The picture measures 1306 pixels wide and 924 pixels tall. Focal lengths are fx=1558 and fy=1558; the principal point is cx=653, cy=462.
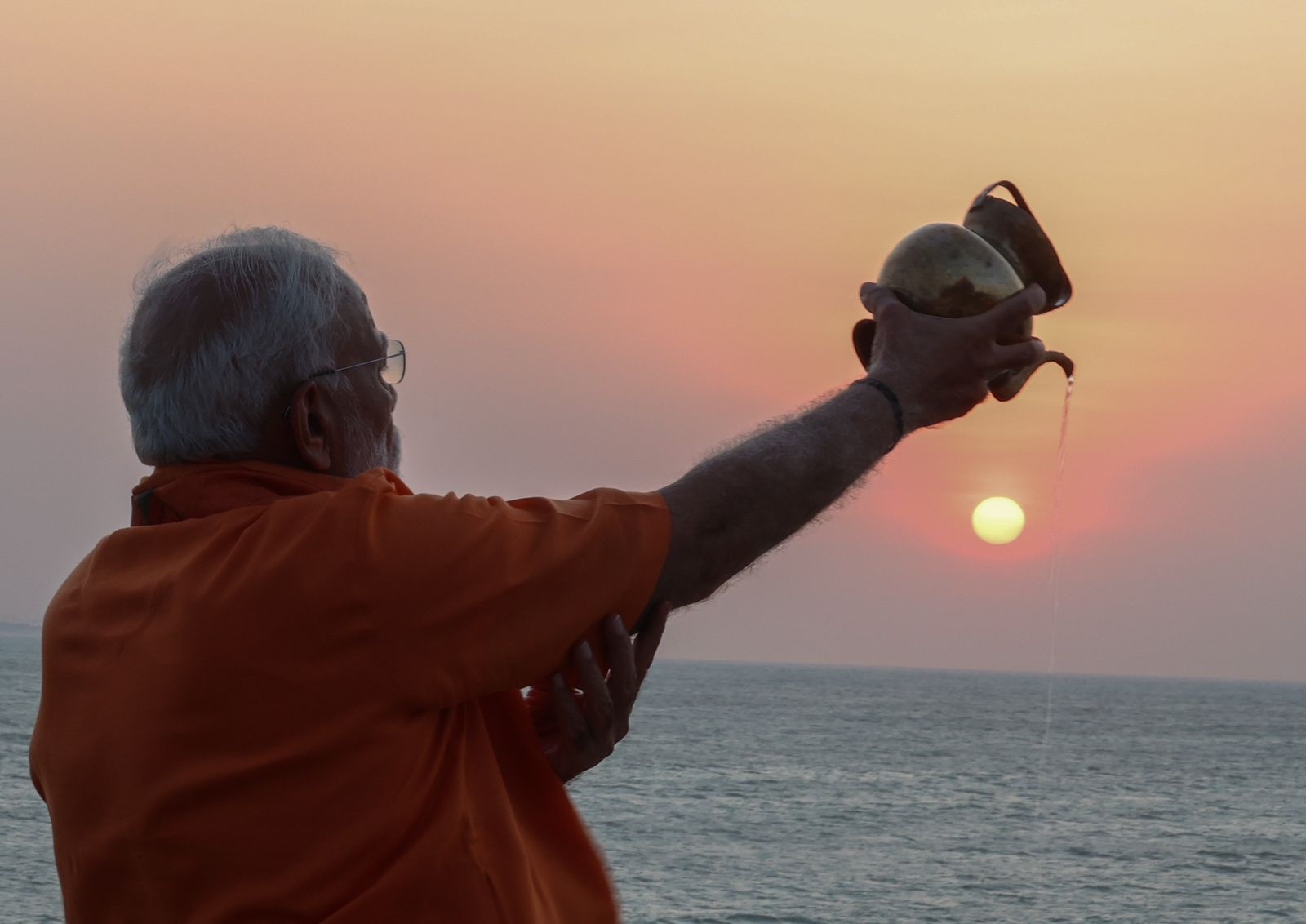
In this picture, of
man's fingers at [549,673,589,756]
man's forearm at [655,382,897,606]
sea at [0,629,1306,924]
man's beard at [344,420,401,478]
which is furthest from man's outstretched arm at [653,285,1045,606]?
sea at [0,629,1306,924]

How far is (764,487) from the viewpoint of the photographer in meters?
2.25

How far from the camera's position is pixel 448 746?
2209 mm

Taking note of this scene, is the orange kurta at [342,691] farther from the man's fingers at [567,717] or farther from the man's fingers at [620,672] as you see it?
the man's fingers at [567,717]

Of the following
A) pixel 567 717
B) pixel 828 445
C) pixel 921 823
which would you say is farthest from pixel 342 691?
pixel 921 823

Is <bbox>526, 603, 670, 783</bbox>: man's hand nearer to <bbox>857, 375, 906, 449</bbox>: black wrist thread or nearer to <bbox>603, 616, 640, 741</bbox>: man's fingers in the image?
<bbox>603, 616, 640, 741</bbox>: man's fingers

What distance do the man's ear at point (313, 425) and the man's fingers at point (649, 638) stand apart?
1.78ft

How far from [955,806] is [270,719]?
216 feet

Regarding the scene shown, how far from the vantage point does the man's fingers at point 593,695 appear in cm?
224

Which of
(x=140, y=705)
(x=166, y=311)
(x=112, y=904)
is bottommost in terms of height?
(x=112, y=904)

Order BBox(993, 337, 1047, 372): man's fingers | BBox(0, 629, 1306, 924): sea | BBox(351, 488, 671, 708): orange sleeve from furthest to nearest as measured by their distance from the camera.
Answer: BBox(0, 629, 1306, 924): sea, BBox(993, 337, 1047, 372): man's fingers, BBox(351, 488, 671, 708): orange sleeve

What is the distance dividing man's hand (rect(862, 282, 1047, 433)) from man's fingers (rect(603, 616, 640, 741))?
56 cm

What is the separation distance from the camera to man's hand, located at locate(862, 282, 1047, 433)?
2436 millimetres

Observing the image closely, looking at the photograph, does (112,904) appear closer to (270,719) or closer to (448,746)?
(270,719)

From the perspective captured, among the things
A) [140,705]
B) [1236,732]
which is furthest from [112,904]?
[1236,732]
